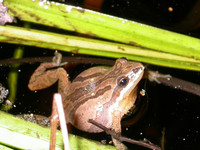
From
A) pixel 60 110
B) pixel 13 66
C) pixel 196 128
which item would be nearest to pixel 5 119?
pixel 60 110

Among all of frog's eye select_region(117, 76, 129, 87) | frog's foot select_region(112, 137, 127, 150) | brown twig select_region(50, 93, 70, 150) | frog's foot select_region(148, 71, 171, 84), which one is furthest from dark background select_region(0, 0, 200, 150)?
brown twig select_region(50, 93, 70, 150)

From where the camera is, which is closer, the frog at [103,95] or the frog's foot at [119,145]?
the frog's foot at [119,145]

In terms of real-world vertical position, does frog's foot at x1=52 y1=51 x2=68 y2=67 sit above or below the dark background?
above

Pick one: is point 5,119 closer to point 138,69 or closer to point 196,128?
point 138,69

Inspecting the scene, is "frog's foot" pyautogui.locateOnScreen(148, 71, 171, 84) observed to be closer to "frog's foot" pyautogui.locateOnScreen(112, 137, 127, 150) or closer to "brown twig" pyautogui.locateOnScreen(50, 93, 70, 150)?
"frog's foot" pyautogui.locateOnScreen(112, 137, 127, 150)

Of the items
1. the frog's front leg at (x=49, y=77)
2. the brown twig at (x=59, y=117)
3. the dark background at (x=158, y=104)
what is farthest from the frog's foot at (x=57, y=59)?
the brown twig at (x=59, y=117)

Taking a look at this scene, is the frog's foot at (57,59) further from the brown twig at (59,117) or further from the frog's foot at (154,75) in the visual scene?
the brown twig at (59,117)

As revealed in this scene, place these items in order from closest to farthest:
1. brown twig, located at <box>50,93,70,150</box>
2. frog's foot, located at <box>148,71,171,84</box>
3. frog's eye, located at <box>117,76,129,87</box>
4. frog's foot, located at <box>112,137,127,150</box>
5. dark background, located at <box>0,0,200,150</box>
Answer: brown twig, located at <box>50,93,70,150</box>
frog's foot, located at <box>112,137,127,150</box>
frog's eye, located at <box>117,76,129,87</box>
dark background, located at <box>0,0,200,150</box>
frog's foot, located at <box>148,71,171,84</box>

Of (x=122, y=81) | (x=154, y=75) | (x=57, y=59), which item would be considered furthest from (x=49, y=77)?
(x=154, y=75)
